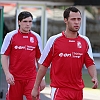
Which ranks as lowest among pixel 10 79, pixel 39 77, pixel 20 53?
pixel 10 79

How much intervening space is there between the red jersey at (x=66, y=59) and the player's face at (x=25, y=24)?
1.49 metres

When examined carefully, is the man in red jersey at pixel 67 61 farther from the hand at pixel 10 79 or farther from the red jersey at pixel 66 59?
the hand at pixel 10 79

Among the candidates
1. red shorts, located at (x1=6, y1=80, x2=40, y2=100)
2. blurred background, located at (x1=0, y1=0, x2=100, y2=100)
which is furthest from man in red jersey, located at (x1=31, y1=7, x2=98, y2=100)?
blurred background, located at (x1=0, y1=0, x2=100, y2=100)

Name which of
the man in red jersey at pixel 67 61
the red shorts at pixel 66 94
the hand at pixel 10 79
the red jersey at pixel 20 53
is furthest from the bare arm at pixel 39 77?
the red jersey at pixel 20 53

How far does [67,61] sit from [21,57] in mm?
1709

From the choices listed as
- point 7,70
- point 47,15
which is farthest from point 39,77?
point 47,15

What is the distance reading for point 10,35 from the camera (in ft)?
23.3

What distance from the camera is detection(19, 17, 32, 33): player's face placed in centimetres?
697

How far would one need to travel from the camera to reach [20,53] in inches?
278

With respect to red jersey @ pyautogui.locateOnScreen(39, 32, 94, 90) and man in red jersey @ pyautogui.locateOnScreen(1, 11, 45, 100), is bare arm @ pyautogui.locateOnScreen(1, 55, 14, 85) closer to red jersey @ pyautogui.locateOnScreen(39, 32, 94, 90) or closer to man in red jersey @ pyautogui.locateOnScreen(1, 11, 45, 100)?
man in red jersey @ pyautogui.locateOnScreen(1, 11, 45, 100)

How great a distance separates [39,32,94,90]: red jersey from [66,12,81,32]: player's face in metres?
0.19

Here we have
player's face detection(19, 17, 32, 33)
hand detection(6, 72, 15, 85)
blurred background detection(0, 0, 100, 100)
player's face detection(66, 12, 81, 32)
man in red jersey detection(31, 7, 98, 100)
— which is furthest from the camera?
A: blurred background detection(0, 0, 100, 100)

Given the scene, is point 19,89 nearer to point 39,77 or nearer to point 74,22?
point 39,77

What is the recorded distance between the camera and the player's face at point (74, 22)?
5.35m
